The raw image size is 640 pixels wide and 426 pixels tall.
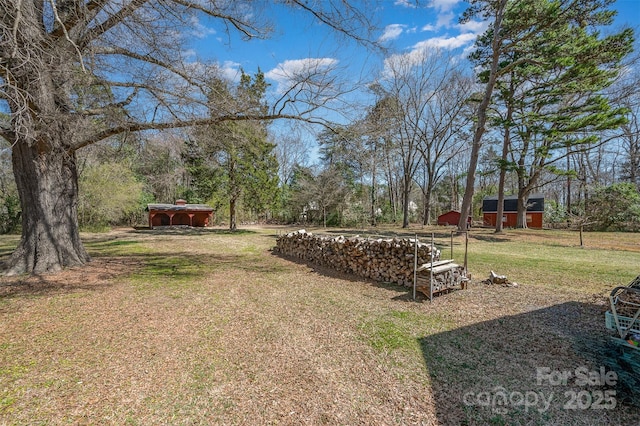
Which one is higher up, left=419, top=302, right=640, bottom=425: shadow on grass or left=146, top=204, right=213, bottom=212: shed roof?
left=146, top=204, right=213, bottom=212: shed roof

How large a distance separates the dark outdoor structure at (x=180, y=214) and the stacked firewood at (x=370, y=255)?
58.3 feet

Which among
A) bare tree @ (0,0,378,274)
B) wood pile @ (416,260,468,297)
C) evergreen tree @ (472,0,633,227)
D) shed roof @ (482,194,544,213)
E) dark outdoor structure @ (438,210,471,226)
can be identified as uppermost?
evergreen tree @ (472,0,633,227)

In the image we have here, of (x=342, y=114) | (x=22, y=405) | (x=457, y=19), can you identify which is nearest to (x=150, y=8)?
(x=342, y=114)

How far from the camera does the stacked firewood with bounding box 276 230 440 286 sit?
5723 mm

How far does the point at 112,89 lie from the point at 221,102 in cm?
268

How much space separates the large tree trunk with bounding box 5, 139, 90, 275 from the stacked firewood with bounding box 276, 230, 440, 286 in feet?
20.2

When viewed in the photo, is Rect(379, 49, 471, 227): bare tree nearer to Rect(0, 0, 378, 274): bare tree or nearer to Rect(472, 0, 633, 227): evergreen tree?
Rect(472, 0, 633, 227): evergreen tree

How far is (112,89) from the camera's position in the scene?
20.7 feet

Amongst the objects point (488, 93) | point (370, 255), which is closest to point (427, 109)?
point (488, 93)

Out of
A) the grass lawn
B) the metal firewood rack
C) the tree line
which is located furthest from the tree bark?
the metal firewood rack

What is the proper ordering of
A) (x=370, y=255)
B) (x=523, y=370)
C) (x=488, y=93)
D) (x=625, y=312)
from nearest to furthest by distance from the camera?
(x=523, y=370) → (x=625, y=312) → (x=370, y=255) → (x=488, y=93)

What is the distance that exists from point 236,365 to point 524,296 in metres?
4.99

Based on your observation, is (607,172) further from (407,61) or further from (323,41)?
(323,41)

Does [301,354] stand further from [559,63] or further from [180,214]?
[180,214]
